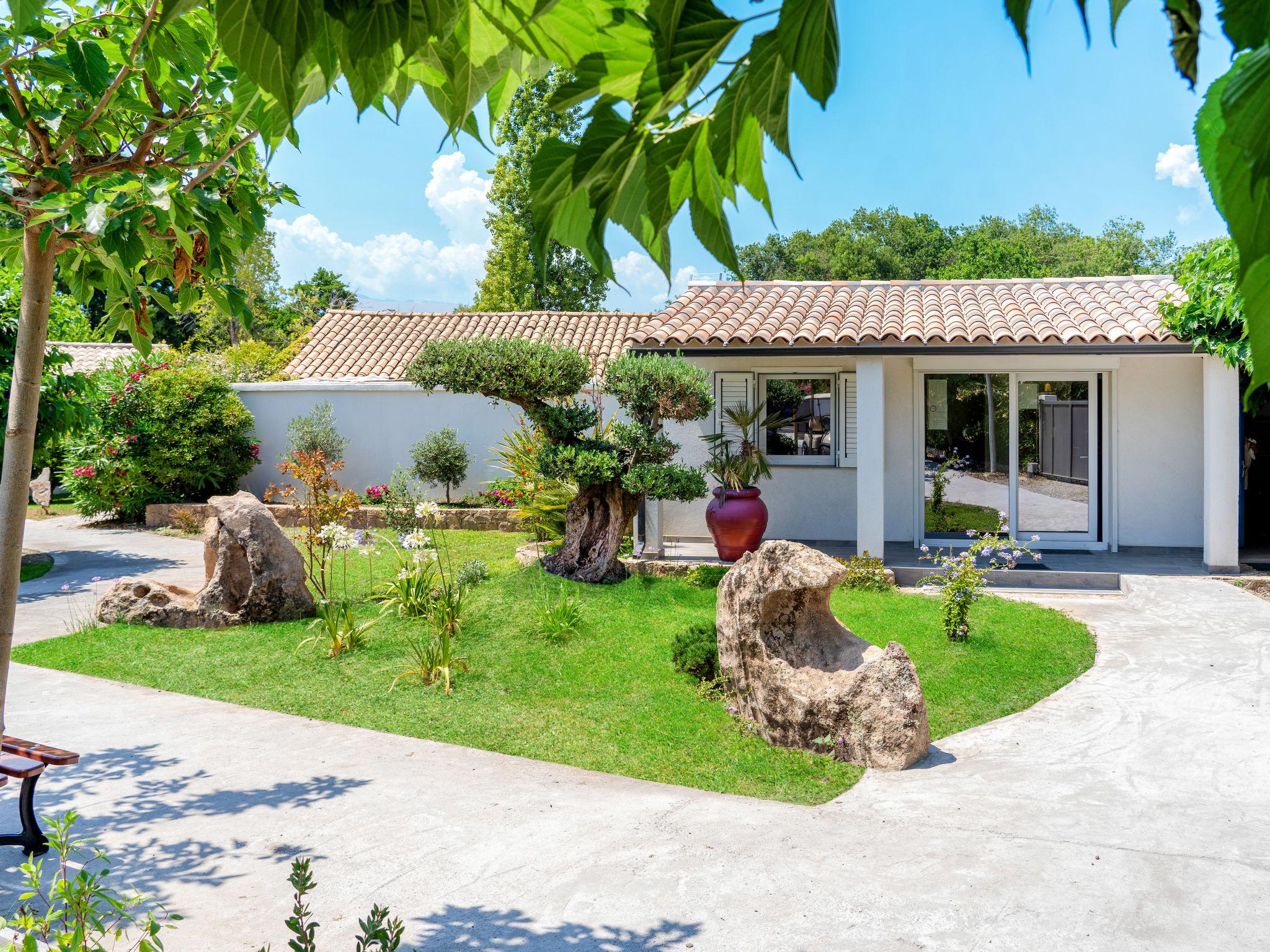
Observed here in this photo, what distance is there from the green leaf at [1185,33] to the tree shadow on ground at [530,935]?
391 centimetres

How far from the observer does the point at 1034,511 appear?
13.6 metres

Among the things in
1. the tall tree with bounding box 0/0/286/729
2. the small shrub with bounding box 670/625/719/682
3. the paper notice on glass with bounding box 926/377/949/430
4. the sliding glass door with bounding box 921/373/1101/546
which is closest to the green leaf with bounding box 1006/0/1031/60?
the tall tree with bounding box 0/0/286/729

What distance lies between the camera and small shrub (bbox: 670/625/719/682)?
26.1 feet

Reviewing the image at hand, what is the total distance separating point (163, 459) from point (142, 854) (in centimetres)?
1478

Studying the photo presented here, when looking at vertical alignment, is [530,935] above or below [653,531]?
below

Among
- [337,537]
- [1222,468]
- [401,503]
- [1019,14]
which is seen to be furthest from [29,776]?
[1222,468]

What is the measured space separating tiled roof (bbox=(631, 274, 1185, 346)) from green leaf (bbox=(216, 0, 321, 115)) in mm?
11979

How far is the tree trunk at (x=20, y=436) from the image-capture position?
2578 millimetres

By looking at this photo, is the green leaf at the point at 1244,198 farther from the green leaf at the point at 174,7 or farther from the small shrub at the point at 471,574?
the small shrub at the point at 471,574

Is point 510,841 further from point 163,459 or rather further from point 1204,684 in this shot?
point 163,459

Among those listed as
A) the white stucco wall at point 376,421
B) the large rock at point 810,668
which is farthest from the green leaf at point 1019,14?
the white stucco wall at point 376,421

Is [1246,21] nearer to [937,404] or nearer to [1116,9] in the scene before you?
[1116,9]

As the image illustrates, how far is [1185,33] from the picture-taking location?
1.79 ft

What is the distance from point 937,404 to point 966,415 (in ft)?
1.40
